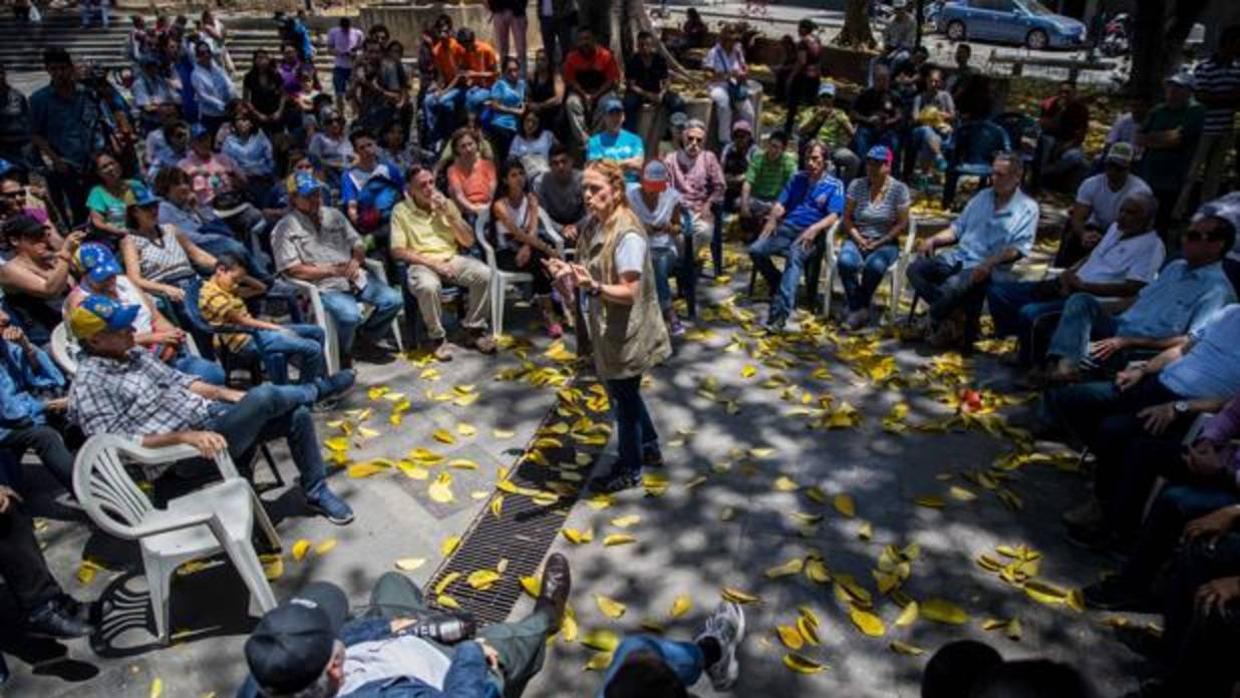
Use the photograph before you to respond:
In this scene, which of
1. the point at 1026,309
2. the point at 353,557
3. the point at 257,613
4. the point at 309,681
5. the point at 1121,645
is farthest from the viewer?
the point at 1026,309

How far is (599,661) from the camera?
3830mm

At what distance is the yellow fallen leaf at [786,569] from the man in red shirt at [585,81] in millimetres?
6895

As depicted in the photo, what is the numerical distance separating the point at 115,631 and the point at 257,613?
694 mm

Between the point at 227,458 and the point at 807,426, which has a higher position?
the point at 227,458

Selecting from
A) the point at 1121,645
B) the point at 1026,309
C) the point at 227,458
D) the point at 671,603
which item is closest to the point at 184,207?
the point at 227,458

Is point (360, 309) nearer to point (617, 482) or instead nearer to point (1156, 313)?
point (617, 482)

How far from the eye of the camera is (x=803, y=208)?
759 centimetres

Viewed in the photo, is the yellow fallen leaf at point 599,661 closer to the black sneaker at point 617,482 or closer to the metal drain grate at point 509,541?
the metal drain grate at point 509,541

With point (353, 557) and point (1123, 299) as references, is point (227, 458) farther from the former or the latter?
point (1123, 299)

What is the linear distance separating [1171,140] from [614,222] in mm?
6971

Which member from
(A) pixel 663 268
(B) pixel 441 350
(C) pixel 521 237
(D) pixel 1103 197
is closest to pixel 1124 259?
(D) pixel 1103 197

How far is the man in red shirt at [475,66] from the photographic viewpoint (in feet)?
35.8

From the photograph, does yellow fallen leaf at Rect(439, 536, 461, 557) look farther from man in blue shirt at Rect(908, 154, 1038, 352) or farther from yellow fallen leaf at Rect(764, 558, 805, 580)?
man in blue shirt at Rect(908, 154, 1038, 352)

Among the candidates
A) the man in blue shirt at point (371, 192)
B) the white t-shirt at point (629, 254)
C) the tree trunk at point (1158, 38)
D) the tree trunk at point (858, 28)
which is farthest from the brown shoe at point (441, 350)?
the tree trunk at point (858, 28)
